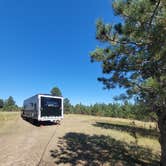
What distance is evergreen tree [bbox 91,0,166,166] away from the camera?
18.6 ft

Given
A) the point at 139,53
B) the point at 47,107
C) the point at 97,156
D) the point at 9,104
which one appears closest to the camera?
the point at 139,53

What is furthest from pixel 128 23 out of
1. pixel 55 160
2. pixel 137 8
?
pixel 55 160

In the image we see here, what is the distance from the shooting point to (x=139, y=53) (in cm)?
720

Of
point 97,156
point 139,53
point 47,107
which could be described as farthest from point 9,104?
point 139,53

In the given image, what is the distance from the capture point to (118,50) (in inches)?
307

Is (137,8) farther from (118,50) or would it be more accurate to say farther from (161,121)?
(161,121)

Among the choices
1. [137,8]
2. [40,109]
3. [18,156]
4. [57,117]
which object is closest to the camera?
[137,8]

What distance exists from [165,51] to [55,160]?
5.94 m

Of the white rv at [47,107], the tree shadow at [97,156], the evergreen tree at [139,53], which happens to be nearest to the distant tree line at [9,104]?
the white rv at [47,107]

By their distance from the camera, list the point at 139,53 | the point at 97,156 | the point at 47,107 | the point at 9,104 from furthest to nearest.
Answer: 1. the point at 9,104
2. the point at 47,107
3. the point at 97,156
4. the point at 139,53

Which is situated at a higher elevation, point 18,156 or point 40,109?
point 40,109

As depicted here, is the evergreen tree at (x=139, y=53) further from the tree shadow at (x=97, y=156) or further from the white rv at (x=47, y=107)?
the white rv at (x=47, y=107)

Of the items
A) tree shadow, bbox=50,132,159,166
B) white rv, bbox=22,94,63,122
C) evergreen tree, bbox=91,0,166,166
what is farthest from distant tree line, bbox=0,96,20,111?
evergreen tree, bbox=91,0,166,166

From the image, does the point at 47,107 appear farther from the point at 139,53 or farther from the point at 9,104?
the point at 9,104
